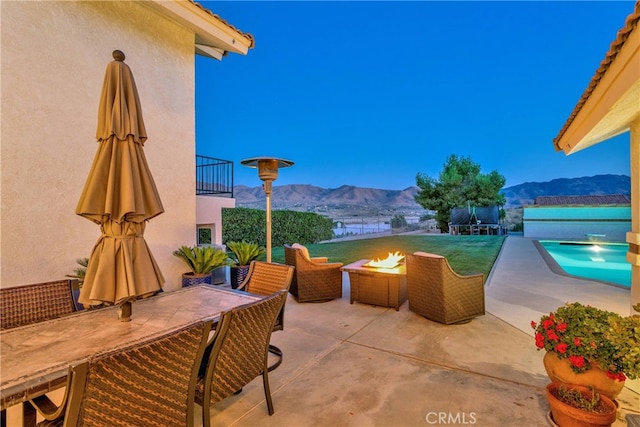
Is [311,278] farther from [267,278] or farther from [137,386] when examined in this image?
[137,386]

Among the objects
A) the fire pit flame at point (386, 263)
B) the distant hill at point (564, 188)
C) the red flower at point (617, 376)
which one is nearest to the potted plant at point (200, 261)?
the fire pit flame at point (386, 263)

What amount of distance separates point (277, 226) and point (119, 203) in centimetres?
1209

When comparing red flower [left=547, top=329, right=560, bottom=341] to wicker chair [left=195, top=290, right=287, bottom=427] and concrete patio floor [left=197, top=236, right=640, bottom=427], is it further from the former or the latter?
wicker chair [left=195, top=290, right=287, bottom=427]

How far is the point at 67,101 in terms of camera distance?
14.4ft

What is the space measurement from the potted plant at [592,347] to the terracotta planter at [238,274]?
16.3ft

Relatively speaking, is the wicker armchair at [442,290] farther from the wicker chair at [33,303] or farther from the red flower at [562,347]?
the wicker chair at [33,303]

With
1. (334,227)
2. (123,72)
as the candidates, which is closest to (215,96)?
(334,227)

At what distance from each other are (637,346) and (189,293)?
3691 mm

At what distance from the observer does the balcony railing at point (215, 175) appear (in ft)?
26.6

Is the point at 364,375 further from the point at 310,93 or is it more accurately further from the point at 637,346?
the point at 310,93

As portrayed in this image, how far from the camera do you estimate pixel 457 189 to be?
79.0ft

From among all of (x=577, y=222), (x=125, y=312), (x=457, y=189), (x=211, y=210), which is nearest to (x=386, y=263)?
(x=211, y=210)

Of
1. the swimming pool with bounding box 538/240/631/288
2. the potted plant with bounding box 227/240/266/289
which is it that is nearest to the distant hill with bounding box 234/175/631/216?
the swimming pool with bounding box 538/240/631/288

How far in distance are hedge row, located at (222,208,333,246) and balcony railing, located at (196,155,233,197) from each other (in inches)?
131
